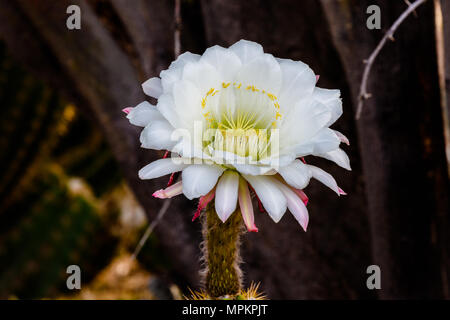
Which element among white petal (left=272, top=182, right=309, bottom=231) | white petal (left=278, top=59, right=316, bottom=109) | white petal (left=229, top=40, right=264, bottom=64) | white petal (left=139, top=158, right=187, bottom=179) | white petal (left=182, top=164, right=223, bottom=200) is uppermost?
white petal (left=229, top=40, right=264, bottom=64)

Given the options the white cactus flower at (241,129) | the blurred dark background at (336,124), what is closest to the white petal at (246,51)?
the white cactus flower at (241,129)

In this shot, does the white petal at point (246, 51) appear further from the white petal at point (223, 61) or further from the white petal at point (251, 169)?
the white petal at point (251, 169)

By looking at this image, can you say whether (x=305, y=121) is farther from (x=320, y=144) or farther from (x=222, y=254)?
(x=222, y=254)

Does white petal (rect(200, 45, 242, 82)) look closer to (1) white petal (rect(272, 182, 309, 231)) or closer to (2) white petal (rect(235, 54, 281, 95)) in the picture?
(2) white petal (rect(235, 54, 281, 95))

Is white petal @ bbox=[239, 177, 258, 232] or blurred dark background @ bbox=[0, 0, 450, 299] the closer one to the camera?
white petal @ bbox=[239, 177, 258, 232]

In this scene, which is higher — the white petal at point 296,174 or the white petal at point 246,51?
the white petal at point 246,51

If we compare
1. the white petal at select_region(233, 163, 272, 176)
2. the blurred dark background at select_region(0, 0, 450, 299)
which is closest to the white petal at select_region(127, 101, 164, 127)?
the white petal at select_region(233, 163, 272, 176)
